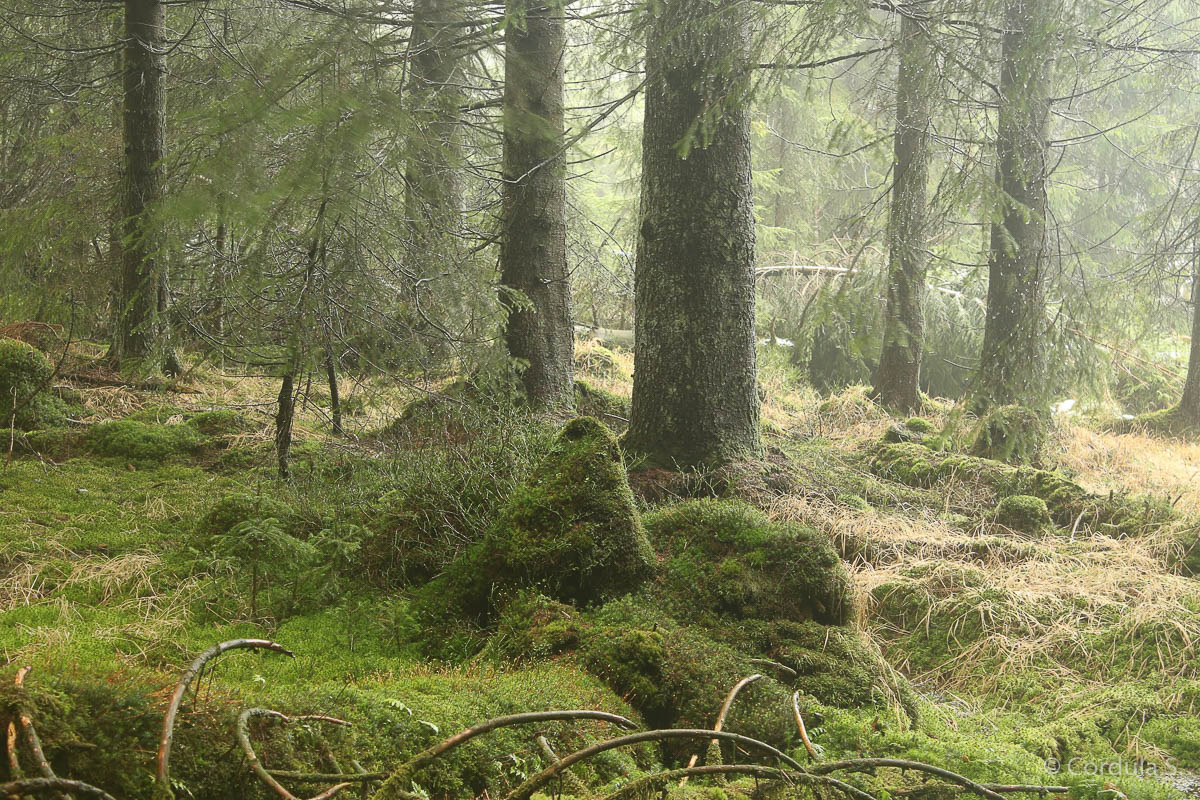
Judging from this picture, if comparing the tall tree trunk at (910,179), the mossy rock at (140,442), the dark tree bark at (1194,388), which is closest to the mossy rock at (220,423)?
the mossy rock at (140,442)

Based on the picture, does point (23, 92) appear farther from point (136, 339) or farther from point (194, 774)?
point (194, 774)

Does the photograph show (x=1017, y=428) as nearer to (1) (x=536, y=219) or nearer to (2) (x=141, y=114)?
(1) (x=536, y=219)

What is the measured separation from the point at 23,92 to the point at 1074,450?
44.2 feet

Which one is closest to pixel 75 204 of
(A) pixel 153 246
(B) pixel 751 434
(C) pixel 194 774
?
(A) pixel 153 246

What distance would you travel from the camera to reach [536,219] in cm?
780

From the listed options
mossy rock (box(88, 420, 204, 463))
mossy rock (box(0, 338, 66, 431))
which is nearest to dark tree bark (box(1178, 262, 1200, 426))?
mossy rock (box(88, 420, 204, 463))

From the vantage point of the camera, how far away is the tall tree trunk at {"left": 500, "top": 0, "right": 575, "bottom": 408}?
25.3 ft

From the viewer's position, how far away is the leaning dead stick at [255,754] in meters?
1.49

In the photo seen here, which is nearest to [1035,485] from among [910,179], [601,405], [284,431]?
[910,179]

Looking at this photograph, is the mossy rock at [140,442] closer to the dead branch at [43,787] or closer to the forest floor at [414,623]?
the forest floor at [414,623]

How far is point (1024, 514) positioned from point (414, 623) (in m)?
5.13

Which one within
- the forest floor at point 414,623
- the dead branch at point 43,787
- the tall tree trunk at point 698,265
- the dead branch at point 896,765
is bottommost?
the forest floor at point 414,623

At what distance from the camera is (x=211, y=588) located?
4.40 metres

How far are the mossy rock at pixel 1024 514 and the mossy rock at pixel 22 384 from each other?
858cm
